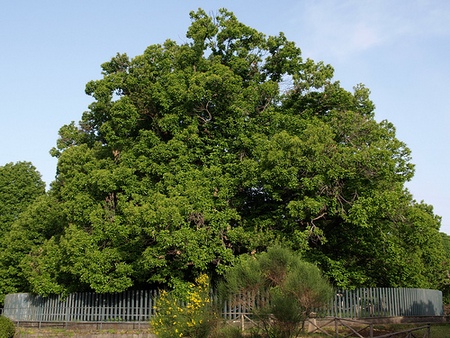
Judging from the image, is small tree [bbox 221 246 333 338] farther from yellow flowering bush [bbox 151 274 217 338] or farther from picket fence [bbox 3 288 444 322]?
picket fence [bbox 3 288 444 322]

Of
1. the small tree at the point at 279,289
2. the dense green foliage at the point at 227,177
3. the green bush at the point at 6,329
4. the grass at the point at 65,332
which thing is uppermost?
the dense green foliage at the point at 227,177

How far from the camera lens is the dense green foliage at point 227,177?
19234mm

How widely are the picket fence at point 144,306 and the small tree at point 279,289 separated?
6.35 meters

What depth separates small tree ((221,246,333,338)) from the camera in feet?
40.7

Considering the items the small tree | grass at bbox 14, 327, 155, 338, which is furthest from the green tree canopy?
the small tree

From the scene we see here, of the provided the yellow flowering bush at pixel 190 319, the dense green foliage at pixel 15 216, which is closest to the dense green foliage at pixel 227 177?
the yellow flowering bush at pixel 190 319

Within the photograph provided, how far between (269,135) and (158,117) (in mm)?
5023

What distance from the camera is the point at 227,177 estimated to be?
837 inches

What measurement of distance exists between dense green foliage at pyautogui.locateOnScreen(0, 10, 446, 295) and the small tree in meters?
5.67

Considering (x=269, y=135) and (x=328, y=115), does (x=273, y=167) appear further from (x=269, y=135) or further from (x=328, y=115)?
(x=328, y=115)

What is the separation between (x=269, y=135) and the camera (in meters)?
22.1

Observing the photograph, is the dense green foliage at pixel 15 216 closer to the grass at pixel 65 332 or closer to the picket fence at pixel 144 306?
the picket fence at pixel 144 306

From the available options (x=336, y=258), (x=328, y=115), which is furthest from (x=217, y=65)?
(x=336, y=258)

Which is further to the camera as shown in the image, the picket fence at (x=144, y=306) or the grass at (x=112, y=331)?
the picket fence at (x=144, y=306)
